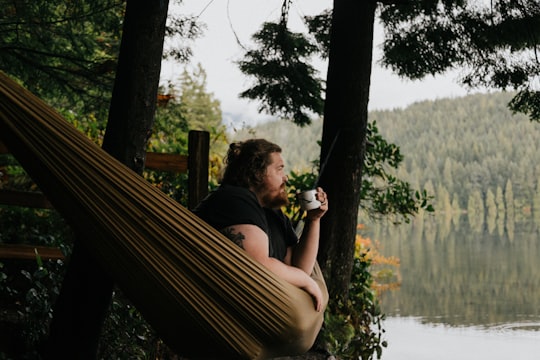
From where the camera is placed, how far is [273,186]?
1.83m

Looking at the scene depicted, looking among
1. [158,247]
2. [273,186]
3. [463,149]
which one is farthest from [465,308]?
[463,149]

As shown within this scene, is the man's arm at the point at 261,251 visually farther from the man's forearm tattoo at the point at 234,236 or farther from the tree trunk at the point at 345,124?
the tree trunk at the point at 345,124

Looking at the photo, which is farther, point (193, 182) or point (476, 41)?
point (476, 41)

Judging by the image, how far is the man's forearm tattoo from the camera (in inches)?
66.1

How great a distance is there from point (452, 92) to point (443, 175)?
79.4 ft

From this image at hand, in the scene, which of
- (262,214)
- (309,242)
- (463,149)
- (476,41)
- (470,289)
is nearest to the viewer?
(262,214)

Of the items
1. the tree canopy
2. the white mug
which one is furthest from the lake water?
the white mug

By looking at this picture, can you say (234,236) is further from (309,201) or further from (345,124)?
(345,124)

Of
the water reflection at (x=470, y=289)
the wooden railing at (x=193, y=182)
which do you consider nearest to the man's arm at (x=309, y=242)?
the wooden railing at (x=193, y=182)

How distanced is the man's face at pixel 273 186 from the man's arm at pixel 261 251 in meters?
0.15

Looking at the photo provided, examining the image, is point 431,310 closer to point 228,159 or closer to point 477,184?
point 228,159

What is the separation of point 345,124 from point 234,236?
1880mm

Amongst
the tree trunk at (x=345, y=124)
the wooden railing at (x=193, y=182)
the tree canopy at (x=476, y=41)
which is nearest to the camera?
the wooden railing at (x=193, y=182)

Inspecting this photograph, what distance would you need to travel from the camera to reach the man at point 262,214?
5.58 feet
